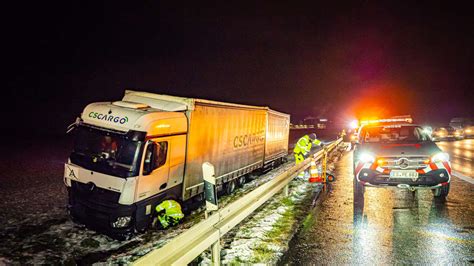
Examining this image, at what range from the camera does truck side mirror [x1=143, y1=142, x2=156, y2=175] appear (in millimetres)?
5941

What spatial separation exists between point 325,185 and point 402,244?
16.0 ft

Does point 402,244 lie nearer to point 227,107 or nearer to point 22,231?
point 227,107

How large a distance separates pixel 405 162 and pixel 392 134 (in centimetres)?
217

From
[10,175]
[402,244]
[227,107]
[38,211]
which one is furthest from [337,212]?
[10,175]

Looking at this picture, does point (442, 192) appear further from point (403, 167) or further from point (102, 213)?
point (102, 213)

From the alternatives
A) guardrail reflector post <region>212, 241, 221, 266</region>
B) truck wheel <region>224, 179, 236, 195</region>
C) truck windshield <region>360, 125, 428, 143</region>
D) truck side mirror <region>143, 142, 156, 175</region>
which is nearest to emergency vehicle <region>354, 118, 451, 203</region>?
truck windshield <region>360, 125, 428, 143</region>

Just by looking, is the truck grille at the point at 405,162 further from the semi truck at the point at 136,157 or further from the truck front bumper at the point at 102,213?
the truck front bumper at the point at 102,213

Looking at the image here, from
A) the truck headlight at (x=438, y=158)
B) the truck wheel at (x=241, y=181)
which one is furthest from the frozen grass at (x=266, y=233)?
the truck headlight at (x=438, y=158)

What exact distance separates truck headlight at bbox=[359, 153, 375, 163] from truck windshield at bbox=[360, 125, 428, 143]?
121 centimetres

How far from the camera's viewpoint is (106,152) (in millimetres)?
6195

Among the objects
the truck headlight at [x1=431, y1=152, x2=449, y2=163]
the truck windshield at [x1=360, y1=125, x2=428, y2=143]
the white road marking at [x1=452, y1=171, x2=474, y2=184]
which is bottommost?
the white road marking at [x1=452, y1=171, x2=474, y2=184]

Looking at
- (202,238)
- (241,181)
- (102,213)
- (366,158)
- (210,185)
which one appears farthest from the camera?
(241,181)

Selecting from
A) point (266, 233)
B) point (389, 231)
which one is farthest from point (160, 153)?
point (389, 231)

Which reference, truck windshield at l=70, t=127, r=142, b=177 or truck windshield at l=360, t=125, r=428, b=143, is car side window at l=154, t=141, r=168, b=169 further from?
truck windshield at l=360, t=125, r=428, b=143
